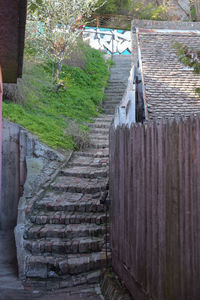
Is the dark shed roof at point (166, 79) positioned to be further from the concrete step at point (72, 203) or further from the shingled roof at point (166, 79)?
the concrete step at point (72, 203)

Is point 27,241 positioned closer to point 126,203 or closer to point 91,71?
point 126,203

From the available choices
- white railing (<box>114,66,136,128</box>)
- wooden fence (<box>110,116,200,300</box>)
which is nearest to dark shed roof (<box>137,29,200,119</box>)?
white railing (<box>114,66,136,128</box>)

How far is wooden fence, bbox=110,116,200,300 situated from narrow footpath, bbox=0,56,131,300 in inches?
37.6

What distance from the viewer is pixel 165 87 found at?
7.39 meters

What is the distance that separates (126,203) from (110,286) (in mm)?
1221

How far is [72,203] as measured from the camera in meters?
5.90

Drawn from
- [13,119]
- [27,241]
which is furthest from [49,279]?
[13,119]

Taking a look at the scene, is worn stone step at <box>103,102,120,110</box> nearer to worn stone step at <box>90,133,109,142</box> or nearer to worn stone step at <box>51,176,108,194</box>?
worn stone step at <box>90,133,109,142</box>

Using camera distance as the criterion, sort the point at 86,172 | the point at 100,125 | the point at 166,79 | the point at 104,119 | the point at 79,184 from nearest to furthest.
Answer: the point at 79,184 < the point at 86,172 < the point at 166,79 < the point at 100,125 < the point at 104,119

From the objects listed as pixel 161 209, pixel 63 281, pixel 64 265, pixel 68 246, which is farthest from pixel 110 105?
pixel 161 209

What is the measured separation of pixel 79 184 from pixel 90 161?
4.74 feet

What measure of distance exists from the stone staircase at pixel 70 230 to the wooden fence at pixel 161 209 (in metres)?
1.06

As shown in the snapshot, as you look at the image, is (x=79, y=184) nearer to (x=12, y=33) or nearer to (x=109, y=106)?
(x=12, y=33)

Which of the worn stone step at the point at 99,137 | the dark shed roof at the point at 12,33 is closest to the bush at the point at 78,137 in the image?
the worn stone step at the point at 99,137
